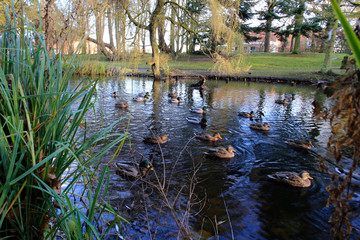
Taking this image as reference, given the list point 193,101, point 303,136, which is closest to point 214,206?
point 303,136

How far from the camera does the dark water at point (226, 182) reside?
3564 mm

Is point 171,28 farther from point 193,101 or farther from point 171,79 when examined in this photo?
point 193,101

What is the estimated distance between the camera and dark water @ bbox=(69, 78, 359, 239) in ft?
11.7

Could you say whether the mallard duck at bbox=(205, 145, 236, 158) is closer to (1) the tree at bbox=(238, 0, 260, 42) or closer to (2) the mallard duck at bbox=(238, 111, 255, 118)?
(2) the mallard duck at bbox=(238, 111, 255, 118)

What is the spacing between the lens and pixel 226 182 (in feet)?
16.0

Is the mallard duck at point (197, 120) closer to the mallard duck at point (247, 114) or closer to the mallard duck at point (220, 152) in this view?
the mallard duck at point (247, 114)

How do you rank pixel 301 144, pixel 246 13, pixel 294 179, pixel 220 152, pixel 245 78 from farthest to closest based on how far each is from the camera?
pixel 246 13, pixel 245 78, pixel 301 144, pixel 220 152, pixel 294 179

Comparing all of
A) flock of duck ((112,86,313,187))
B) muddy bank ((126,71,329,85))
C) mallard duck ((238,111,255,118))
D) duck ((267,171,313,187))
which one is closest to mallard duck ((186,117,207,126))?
flock of duck ((112,86,313,187))

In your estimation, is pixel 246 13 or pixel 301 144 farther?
pixel 246 13

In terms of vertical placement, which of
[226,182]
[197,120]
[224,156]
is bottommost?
[226,182]

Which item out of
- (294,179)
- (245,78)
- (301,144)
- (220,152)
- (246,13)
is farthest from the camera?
(246,13)

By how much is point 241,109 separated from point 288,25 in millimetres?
27787

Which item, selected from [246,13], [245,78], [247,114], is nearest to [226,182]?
[247,114]

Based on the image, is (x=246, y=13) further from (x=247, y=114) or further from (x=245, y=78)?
(x=247, y=114)
